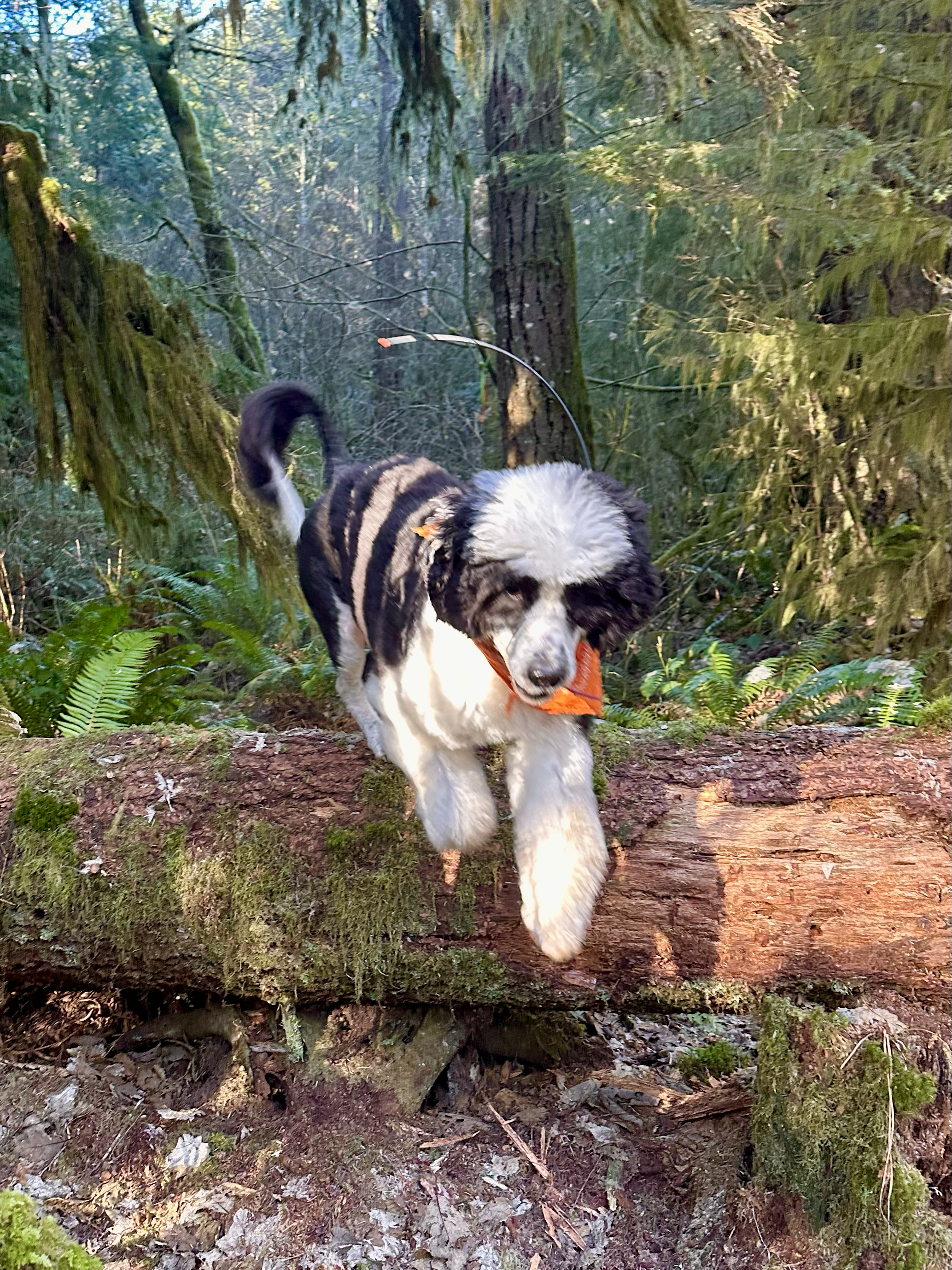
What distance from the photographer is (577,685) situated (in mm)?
2604

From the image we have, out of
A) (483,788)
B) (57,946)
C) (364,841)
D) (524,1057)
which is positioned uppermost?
(483,788)

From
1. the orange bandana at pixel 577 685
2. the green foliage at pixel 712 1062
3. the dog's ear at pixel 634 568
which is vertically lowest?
the green foliage at pixel 712 1062

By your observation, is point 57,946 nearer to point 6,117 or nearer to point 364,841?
point 364,841

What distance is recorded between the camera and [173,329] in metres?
5.56

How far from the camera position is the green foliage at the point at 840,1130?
7.45 feet

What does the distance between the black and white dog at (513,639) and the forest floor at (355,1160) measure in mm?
916

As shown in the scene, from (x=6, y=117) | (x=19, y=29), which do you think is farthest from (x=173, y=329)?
(x=19, y=29)

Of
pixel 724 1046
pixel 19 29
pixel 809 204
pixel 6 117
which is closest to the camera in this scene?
pixel 724 1046

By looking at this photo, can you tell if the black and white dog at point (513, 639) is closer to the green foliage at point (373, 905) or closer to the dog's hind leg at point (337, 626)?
the green foliage at point (373, 905)

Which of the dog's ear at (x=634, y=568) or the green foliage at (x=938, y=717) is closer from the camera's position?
the dog's ear at (x=634, y=568)

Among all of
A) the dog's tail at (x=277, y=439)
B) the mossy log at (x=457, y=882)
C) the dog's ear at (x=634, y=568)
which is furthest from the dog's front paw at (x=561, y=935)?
the dog's tail at (x=277, y=439)

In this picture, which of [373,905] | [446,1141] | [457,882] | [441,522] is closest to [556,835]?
[457,882]

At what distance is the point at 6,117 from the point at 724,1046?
846 cm

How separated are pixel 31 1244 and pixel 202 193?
10367mm
